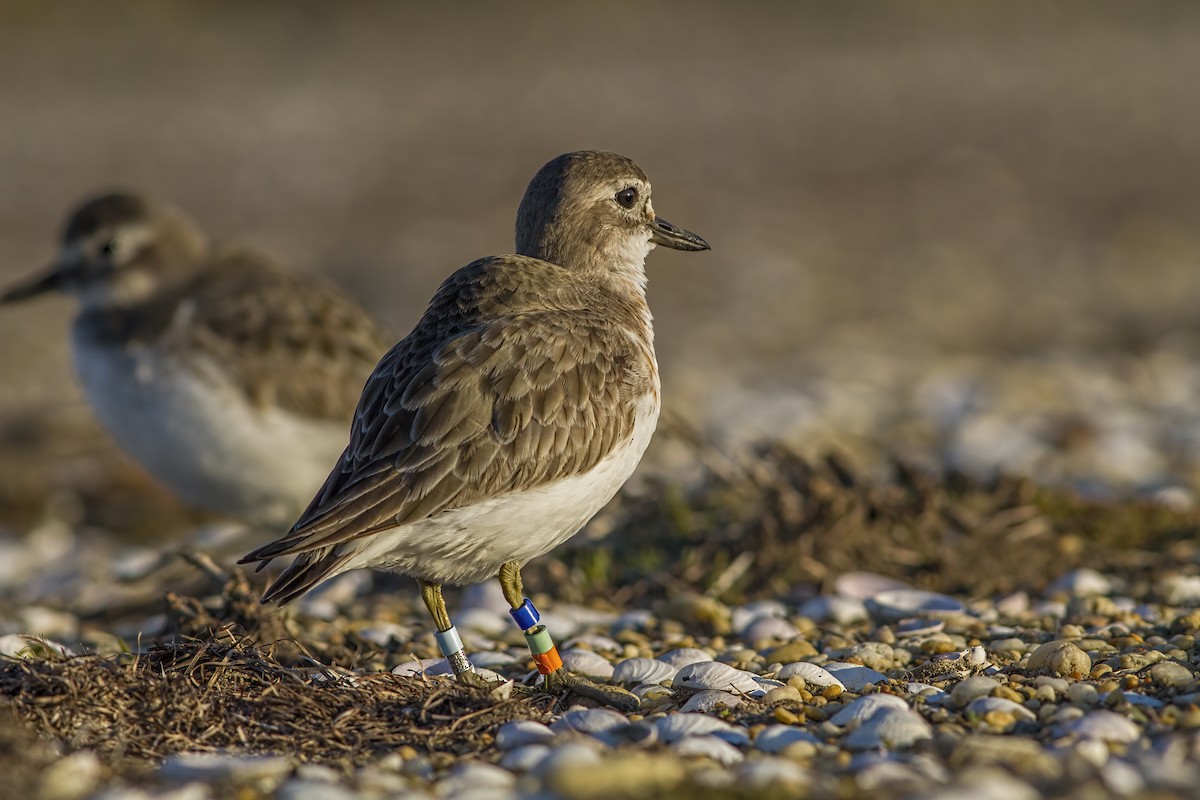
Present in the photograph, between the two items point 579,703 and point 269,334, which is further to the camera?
point 269,334

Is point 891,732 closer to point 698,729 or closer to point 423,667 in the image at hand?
point 698,729

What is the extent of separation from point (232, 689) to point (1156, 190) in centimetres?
1945

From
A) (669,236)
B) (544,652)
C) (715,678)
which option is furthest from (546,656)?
(669,236)

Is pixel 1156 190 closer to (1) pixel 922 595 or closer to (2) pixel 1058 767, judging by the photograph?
(1) pixel 922 595

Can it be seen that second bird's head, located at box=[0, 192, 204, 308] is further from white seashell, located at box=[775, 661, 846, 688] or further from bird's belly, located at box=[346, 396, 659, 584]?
white seashell, located at box=[775, 661, 846, 688]

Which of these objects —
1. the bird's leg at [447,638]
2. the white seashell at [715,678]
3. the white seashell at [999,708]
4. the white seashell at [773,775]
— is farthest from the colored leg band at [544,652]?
the white seashell at [999,708]

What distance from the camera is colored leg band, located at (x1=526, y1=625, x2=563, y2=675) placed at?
519 cm

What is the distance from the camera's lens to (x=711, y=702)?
4812 millimetres

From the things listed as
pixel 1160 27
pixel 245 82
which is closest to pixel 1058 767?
pixel 245 82

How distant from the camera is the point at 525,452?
5.18m

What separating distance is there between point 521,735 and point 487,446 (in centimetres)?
116

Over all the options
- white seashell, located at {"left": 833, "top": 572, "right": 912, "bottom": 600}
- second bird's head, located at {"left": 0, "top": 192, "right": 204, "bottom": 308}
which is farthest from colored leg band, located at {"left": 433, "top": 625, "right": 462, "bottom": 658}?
second bird's head, located at {"left": 0, "top": 192, "right": 204, "bottom": 308}

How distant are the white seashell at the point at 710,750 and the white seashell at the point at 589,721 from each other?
0.31 meters

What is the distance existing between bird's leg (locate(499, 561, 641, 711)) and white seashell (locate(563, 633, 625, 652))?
23.0 inches
